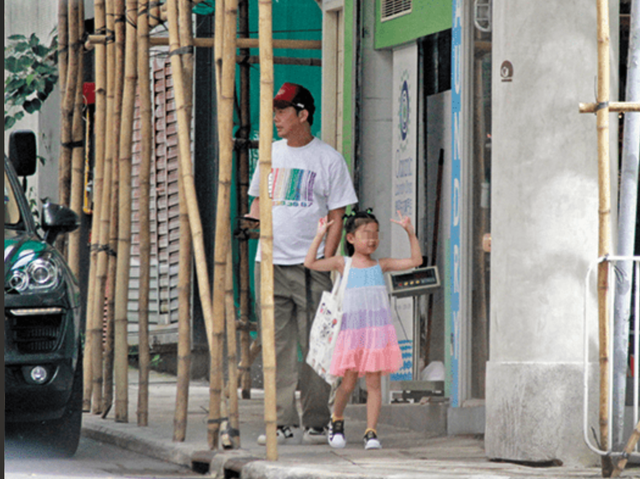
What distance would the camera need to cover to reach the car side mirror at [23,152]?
7.91 metres

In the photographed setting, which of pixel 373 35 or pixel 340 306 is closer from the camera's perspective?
pixel 340 306

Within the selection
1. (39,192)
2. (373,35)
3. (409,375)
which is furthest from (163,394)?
(39,192)

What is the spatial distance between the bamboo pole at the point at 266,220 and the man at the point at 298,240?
39.1 inches

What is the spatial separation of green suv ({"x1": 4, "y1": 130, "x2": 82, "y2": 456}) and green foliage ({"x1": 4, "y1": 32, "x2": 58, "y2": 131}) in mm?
8057

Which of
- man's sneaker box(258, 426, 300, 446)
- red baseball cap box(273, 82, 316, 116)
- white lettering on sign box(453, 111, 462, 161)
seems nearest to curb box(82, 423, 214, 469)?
man's sneaker box(258, 426, 300, 446)

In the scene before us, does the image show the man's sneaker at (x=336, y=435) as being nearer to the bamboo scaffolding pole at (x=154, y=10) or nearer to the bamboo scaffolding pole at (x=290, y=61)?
the bamboo scaffolding pole at (x=154, y=10)

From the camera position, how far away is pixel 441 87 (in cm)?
829

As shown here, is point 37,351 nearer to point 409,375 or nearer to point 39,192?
point 409,375

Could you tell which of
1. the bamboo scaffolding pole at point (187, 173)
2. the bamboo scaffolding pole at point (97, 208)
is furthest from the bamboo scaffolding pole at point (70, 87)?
the bamboo scaffolding pole at point (187, 173)

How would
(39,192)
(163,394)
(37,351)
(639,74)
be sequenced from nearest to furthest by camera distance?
(639,74), (37,351), (163,394), (39,192)

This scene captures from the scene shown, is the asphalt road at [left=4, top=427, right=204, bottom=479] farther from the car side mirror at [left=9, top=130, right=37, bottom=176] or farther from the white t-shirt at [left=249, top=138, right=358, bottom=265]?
the car side mirror at [left=9, top=130, right=37, bottom=176]

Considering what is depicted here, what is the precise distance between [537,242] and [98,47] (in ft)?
13.2

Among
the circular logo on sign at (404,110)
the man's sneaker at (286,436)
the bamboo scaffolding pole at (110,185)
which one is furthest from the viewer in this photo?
the circular logo on sign at (404,110)

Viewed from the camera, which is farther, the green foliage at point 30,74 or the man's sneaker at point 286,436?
the green foliage at point 30,74
